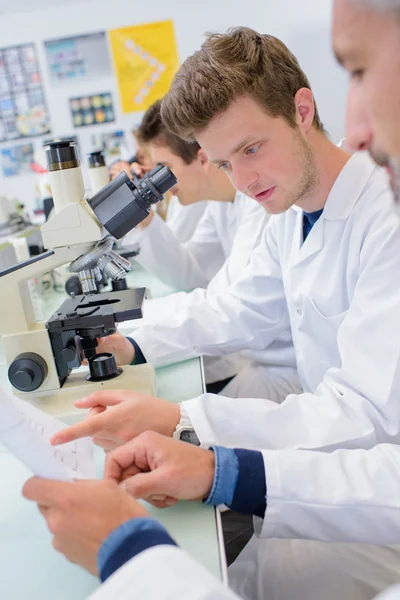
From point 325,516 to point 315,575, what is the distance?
166 millimetres

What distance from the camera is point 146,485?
32.3 inches

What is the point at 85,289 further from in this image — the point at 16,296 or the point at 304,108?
the point at 304,108

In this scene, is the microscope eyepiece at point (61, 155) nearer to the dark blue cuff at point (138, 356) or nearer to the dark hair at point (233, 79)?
the dark hair at point (233, 79)

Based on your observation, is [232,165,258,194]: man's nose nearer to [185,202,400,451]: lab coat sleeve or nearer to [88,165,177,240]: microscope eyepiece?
[88,165,177,240]: microscope eyepiece

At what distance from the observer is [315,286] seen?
1329 millimetres

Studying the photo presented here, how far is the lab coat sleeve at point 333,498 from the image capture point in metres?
0.85

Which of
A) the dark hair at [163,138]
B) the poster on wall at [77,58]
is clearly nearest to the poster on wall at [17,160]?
the poster on wall at [77,58]

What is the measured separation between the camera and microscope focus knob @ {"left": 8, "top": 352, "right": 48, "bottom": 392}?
1.20 meters

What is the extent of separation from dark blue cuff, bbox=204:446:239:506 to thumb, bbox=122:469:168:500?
0.25ft

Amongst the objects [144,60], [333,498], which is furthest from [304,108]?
[144,60]

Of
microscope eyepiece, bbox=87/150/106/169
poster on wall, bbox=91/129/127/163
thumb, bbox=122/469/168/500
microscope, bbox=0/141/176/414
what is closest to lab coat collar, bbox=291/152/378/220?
microscope, bbox=0/141/176/414

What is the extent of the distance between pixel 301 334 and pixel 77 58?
3.48m

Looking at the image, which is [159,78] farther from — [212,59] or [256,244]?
[212,59]

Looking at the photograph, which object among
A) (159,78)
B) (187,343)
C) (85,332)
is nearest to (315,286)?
(187,343)
